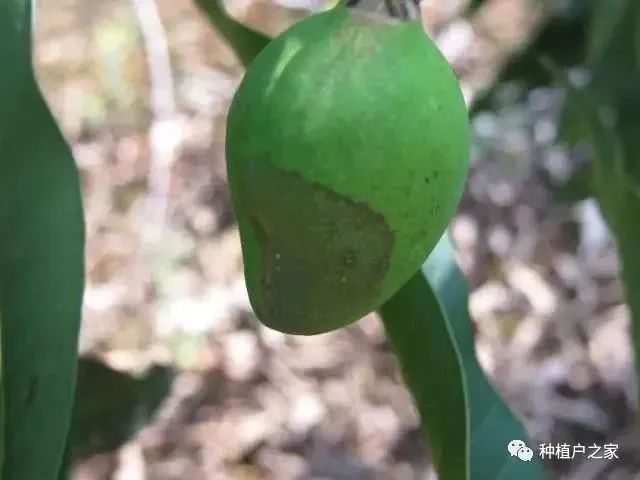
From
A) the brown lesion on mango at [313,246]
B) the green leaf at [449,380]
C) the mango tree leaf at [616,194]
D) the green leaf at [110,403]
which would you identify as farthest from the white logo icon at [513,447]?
the green leaf at [110,403]

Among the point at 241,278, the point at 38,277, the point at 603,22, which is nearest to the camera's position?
the point at 38,277

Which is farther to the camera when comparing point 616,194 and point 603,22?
point 603,22

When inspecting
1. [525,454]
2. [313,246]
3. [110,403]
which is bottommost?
[110,403]

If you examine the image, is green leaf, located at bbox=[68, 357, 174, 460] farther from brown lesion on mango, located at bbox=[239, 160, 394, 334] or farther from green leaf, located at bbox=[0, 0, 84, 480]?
brown lesion on mango, located at bbox=[239, 160, 394, 334]

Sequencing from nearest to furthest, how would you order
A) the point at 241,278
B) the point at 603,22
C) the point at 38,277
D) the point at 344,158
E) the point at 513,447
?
the point at 344,158
the point at 38,277
the point at 513,447
the point at 603,22
the point at 241,278

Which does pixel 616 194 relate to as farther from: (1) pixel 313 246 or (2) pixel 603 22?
(1) pixel 313 246

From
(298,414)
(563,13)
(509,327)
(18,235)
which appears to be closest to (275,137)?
(18,235)

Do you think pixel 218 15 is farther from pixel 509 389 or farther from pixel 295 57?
pixel 509 389

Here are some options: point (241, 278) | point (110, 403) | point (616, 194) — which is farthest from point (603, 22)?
point (241, 278)
